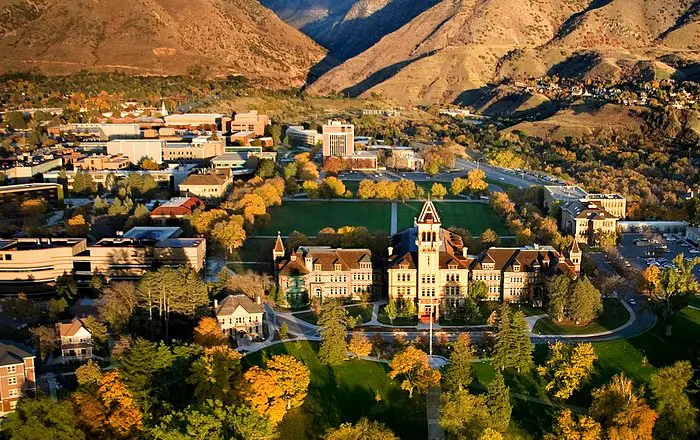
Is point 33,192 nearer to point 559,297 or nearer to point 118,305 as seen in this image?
point 118,305

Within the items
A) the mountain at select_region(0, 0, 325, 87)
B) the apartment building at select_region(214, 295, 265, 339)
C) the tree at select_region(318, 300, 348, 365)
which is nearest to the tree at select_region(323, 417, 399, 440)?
the tree at select_region(318, 300, 348, 365)

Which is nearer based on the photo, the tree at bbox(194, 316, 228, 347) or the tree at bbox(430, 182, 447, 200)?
the tree at bbox(194, 316, 228, 347)

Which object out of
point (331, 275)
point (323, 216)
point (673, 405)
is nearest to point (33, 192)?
point (323, 216)

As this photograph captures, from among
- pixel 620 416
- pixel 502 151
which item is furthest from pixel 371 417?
pixel 502 151

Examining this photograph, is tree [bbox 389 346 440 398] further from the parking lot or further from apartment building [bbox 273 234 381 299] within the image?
the parking lot

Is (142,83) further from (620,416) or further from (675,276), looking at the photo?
(620,416)
